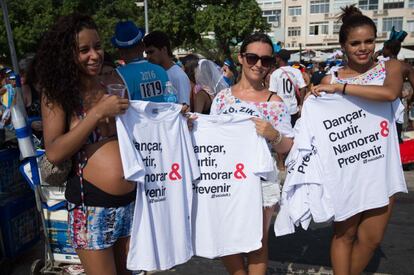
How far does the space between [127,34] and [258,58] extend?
56.7 inches

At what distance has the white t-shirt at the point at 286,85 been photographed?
7285 millimetres

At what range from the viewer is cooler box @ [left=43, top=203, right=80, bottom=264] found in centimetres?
331

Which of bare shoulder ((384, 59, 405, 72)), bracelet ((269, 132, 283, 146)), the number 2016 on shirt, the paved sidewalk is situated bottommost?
the paved sidewalk

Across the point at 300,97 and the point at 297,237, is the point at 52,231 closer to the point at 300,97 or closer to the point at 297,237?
the point at 297,237

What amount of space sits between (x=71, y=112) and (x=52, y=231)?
62.8 inches

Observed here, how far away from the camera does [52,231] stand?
132 inches

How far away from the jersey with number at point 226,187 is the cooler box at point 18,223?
183 cm

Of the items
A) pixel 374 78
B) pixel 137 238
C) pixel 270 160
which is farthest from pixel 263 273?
pixel 374 78

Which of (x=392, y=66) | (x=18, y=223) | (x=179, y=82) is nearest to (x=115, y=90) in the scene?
(x=392, y=66)

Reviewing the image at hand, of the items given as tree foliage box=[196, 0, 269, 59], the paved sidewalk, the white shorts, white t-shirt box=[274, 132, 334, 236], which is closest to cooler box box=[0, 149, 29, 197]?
the paved sidewalk

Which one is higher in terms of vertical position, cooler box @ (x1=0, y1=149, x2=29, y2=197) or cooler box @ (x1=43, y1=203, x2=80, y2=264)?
cooler box @ (x1=0, y1=149, x2=29, y2=197)

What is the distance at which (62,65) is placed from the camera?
2.09 metres

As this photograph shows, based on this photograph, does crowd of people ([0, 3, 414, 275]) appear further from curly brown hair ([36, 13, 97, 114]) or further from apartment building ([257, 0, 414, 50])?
apartment building ([257, 0, 414, 50])

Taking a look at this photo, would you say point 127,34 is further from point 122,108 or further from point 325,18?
point 325,18
